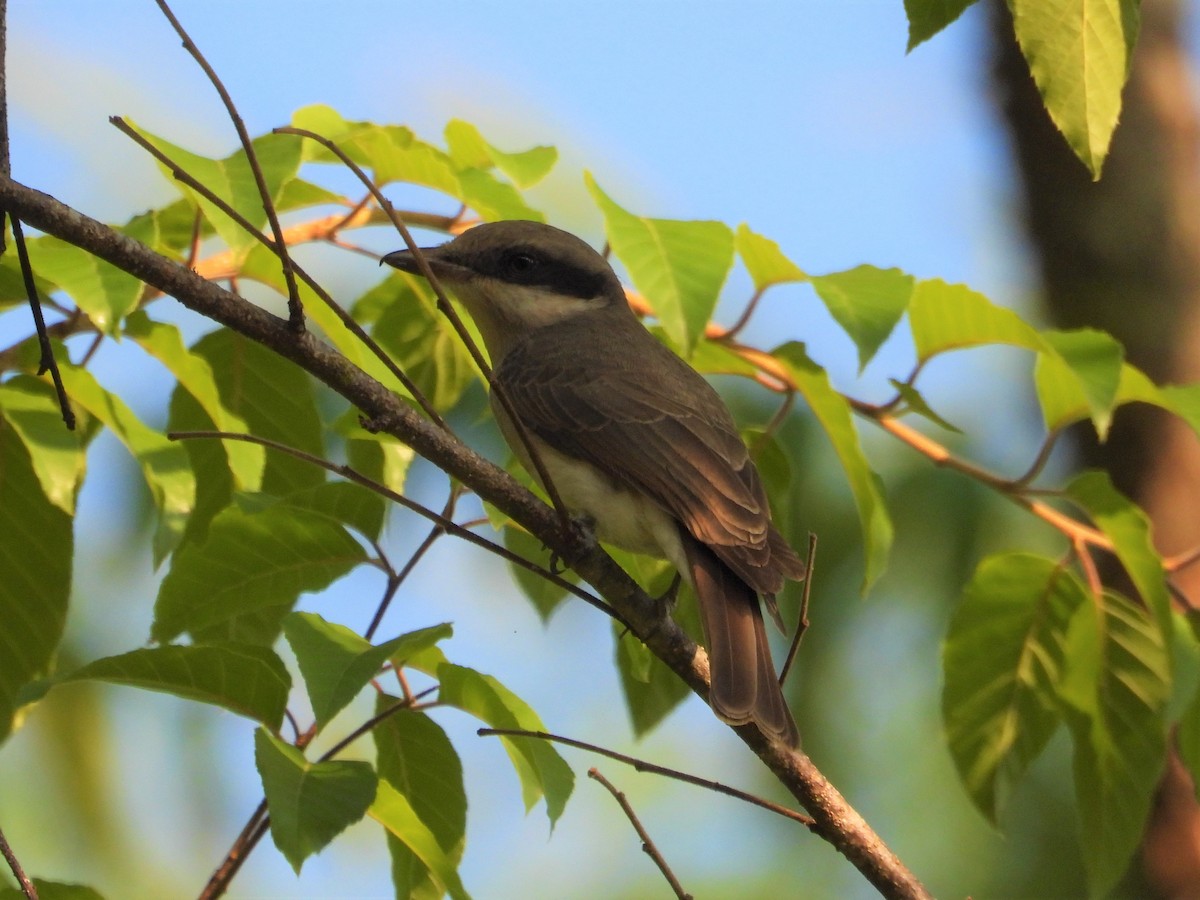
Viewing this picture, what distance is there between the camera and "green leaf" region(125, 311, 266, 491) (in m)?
3.09

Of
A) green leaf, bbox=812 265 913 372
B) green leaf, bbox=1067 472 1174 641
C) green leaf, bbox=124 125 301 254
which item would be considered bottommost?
green leaf, bbox=1067 472 1174 641

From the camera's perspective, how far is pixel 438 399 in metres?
3.65

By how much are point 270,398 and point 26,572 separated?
0.75 m

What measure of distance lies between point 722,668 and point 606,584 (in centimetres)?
31

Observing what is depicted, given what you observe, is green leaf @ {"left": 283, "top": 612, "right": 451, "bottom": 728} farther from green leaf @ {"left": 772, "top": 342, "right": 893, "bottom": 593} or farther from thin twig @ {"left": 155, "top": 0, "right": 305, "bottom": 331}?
green leaf @ {"left": 772, "top": 342, "right": 893, "bottom": 593}

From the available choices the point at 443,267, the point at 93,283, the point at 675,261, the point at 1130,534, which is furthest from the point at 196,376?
the point at 1130,534

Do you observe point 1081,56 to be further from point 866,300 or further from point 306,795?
point 306,795

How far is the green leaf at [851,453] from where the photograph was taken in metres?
3.30

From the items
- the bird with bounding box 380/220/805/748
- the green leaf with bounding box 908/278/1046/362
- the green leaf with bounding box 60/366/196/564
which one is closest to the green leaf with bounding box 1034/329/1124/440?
the green leaf with bounding box 908/278/1046/362

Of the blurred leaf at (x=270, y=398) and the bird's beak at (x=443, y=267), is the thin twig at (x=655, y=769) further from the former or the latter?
the bird's beak at (x=443, y=267)

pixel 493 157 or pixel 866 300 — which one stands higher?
pixel 493 157

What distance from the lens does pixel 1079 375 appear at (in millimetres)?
3164

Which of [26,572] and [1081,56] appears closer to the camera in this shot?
[1081,56]

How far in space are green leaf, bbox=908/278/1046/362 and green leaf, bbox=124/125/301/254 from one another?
1.56 metres
